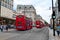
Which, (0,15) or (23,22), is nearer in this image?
(23,22)

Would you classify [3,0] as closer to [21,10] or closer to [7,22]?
[7,22]

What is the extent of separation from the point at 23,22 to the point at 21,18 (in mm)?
1164

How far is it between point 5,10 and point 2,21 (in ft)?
30.6

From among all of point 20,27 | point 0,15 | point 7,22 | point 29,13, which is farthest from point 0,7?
point 29,13

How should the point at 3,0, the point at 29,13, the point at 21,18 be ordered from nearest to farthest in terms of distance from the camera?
1. the point at 21,18
2. the point at 3,0
3. the point at 29,13

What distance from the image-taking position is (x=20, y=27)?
4478 centimetres

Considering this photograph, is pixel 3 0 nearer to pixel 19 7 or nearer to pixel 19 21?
pixel 19 21

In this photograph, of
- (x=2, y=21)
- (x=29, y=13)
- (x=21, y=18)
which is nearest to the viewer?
(x=21, y=18)

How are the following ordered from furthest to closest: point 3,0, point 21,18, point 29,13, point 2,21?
point 29,13 < point 3,0 < point 2,21 < point 21,18

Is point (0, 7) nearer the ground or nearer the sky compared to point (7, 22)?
nearer the sky

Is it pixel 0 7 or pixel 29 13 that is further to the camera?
pixel 29 13

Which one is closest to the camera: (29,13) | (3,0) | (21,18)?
(21,18)

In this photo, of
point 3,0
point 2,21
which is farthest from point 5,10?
point 2,21

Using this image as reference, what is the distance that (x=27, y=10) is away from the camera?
6304 inches
